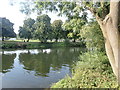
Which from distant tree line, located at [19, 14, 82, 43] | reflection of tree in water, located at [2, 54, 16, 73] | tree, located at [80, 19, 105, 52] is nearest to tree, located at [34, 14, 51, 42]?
distant tree line, located at [19, 14, 82, 43]

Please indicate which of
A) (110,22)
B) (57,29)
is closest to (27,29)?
(57,29)

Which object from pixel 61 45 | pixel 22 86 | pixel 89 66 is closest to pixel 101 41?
pixel 89 66

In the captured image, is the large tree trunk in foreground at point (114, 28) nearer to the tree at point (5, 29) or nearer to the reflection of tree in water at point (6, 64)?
the reflection of tree in water at point (6, 64)

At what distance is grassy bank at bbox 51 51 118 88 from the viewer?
18.4 feet

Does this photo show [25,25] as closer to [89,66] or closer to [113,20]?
[89,66]

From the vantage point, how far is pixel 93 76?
6312mm

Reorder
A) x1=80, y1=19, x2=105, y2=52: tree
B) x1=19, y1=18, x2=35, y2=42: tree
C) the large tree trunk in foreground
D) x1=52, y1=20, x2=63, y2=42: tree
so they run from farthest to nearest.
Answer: x1=52, y1=20, x2=63, y2=42: tree → x1=19, y1=18, x2=35, y2=42: tree → x1=80, y1=19, x2=105, y2=52: tree → the large tree trunk in foreground

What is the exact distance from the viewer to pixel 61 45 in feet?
115

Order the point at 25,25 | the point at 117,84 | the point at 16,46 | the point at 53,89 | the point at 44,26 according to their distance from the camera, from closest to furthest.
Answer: the point at 117,84 → the point at 53,89 → the point at 16,46 → the point at 44,26 → the point at 25,25

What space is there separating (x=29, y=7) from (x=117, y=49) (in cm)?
399

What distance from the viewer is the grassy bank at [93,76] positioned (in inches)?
220

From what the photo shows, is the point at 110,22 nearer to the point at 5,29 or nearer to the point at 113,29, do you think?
the point at 113,29

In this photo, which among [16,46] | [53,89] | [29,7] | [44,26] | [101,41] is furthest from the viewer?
[44,26]

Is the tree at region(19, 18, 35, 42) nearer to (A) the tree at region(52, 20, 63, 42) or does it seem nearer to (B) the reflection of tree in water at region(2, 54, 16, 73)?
(A) the tree at region(52, 20, 63, 42)
